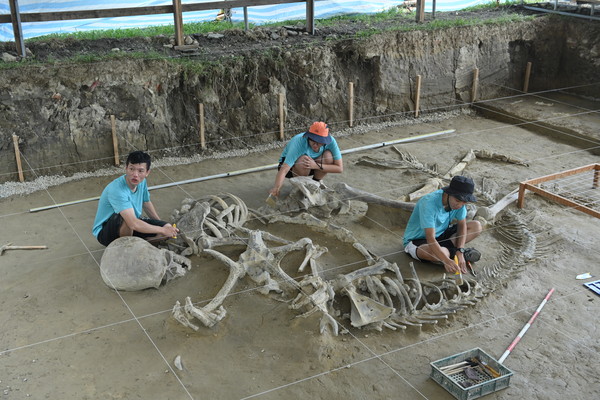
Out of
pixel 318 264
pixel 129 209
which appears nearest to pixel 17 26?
pixel 129 209

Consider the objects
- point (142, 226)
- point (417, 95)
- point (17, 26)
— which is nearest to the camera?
point (142, 226)

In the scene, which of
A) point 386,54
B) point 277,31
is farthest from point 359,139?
point 277,31

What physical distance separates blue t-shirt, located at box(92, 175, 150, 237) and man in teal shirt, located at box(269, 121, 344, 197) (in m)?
1.47

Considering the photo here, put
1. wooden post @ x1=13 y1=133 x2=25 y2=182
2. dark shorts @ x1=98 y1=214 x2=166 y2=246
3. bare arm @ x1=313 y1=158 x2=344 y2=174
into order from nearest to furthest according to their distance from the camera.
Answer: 1. dark shorts @ x1=98 y1=214 x2=166 y2=246
2. bare arm @ x1=313 y1=158 x2=344 y2=174
3. wooden post @ x1=13 y1=133 x2=25 y2=182

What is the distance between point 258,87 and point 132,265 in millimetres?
4518

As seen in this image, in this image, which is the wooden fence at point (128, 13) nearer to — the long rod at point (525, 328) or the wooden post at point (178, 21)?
the wooden post at point (178, 21)

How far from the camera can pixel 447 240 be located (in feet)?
19.0

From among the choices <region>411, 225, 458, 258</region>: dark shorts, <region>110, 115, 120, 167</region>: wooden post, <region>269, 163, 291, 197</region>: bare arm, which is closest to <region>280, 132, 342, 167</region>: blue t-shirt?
<region>269, 163, 291, 197</region>: bare arm

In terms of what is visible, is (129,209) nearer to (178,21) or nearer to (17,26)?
(17,26)

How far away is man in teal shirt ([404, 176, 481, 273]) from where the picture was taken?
5.31 meters

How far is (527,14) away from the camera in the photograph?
11.8m

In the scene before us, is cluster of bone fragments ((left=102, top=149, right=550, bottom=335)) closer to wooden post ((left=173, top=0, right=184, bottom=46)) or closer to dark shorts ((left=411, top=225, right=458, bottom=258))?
→ dark shorts ((left=411, top=225, right=458, bottom=258))

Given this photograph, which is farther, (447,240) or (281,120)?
(281,120)

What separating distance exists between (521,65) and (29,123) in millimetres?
8194
